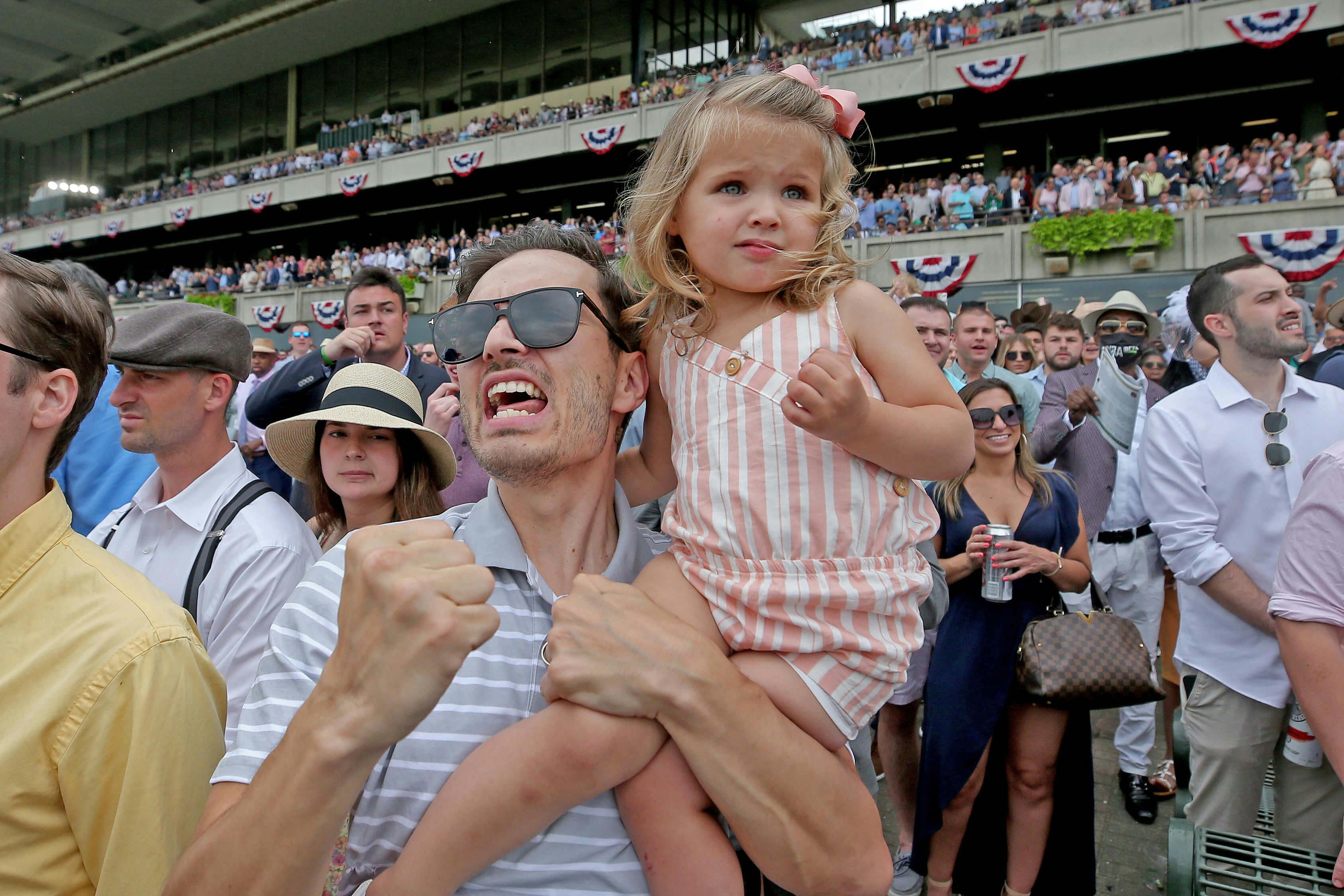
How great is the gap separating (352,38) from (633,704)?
43.3 metres

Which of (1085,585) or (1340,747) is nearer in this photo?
(1340,747)

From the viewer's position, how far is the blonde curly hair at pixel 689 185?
5.91 feet

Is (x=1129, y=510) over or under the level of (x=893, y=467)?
under

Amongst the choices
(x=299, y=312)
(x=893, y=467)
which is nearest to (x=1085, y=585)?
(x=893, y=467)

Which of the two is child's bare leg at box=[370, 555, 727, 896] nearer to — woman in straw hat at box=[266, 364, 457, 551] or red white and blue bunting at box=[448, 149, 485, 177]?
woman in straw hat at box=[266, 364, 457, 551]

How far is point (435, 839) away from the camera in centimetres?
131

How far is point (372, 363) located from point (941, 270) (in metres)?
18.3

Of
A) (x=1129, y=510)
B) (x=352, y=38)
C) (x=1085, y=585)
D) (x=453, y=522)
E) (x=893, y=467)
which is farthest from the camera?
(x=352, y=38)

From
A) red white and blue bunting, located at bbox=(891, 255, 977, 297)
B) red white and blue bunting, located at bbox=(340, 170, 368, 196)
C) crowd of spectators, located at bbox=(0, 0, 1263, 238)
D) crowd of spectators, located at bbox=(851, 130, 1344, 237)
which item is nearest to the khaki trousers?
crowd of spectators, located at bbox=(0, 0, 1263, 238)

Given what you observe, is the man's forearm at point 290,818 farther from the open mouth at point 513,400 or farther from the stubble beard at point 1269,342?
the stubble beard at point 1269,342

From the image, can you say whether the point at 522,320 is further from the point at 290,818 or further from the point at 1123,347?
the point at 1123,347

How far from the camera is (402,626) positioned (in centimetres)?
112

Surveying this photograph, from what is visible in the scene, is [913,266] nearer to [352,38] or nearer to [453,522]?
[453,522]

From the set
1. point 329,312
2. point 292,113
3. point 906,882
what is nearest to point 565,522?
point 906,882
